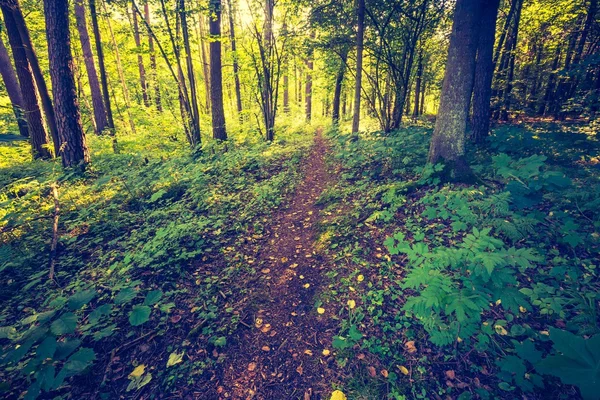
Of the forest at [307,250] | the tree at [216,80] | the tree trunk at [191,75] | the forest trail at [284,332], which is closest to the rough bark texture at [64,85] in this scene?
the forest at [307,250]

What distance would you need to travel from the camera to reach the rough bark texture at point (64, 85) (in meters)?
7.36

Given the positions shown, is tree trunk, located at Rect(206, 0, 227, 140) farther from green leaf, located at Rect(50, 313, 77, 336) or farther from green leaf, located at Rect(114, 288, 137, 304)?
green leaf, located at Rect(50, 313, 77, 336)

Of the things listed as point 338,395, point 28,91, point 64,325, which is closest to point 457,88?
point 338,395

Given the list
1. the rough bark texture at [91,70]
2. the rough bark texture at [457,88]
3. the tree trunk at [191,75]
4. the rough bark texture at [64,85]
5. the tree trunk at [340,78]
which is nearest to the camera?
the rough bark texture at [457,88]

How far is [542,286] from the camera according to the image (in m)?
3.16

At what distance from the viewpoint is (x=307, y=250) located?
16.8ft

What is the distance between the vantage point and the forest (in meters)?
2.71

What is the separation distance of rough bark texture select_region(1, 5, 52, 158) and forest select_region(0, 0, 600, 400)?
0.06 meters

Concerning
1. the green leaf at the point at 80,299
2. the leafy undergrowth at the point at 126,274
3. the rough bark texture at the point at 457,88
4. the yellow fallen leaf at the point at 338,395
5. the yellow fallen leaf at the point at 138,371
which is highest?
the rough bark texture at the point at 457,88

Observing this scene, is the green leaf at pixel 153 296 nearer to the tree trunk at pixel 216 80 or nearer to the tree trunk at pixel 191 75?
the tree trunk at pixel 191 75

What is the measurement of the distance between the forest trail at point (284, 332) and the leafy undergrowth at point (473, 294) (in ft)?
0.99

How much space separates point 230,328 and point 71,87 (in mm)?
9165

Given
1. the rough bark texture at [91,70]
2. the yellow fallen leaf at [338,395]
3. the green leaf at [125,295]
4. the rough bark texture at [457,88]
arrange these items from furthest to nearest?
1. the rough bark texture at [91,70]
2. the rough bark texture at [457,88]
3. the green leaf at [125,295]
4. the yellow fallen leaf at [338,395]

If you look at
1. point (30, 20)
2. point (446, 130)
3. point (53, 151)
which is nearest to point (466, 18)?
point (446, 130)
